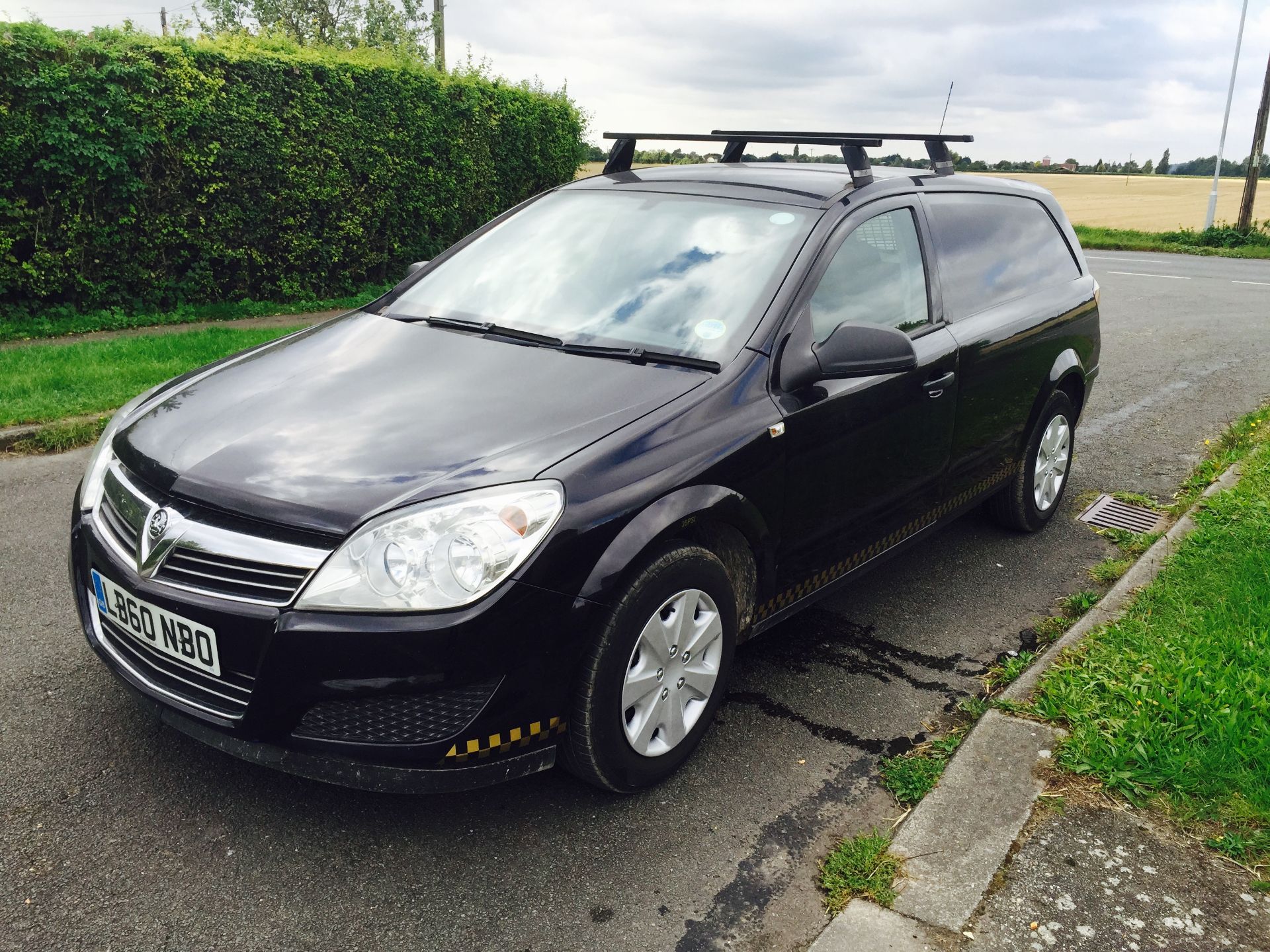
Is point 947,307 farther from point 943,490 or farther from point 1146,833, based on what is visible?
point 1146,833

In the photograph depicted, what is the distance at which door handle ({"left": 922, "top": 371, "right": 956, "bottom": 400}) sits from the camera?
382 centimetres

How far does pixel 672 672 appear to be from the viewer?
2.87 meters

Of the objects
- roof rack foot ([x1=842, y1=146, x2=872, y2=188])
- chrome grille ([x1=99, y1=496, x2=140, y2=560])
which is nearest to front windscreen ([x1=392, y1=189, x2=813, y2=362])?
roof rack foot ([x1=842, y1=146, x2=872, y2=188])

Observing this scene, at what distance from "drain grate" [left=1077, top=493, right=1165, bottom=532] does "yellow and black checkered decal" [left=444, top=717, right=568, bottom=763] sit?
3.75 meters

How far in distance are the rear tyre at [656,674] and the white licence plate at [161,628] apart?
909 millimetres

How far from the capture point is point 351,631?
2338 mm

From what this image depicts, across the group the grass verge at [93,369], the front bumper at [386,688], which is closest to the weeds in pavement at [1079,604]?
the front bumper at [386,688]

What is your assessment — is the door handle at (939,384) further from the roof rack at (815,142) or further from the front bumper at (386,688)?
the front bumper at (386,688)

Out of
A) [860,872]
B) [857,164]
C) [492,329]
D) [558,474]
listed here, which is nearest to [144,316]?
[492,329]

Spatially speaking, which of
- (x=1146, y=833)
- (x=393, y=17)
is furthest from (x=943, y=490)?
(x=393, y=17)

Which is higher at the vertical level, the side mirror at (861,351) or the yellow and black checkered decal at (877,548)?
the side mirror at (861,351)

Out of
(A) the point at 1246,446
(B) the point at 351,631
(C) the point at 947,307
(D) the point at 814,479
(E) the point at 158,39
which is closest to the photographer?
(B) the point at 351,631

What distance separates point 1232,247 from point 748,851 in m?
25.3

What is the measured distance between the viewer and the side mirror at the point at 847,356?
10.4 feet
